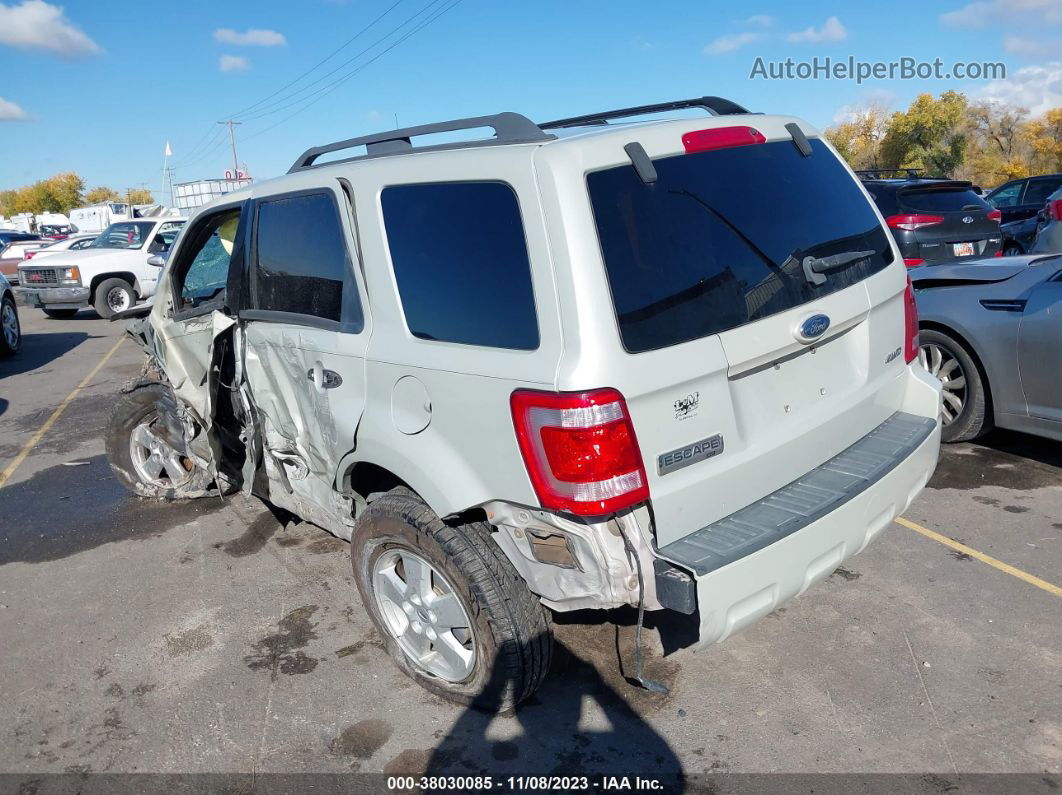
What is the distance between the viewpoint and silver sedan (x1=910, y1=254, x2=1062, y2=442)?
4.72m

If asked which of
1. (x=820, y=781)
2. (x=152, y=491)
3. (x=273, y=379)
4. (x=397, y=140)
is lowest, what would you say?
(x=820, y=781)

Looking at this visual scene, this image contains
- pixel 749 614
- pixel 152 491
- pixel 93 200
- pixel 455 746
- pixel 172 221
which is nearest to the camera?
pixel 749 614

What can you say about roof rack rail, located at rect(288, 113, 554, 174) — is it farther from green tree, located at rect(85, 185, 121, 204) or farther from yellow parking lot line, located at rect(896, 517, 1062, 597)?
green tree, located at rect(85, 185, 121, 204)

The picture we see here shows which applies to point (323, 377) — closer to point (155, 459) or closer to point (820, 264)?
point (820, 264)

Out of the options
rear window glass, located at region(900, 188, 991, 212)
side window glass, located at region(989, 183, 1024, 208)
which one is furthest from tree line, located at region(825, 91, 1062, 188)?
rear window glass, located at region(900, 188, 991, 212)

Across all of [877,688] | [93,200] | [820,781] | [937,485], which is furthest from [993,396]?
[93,200]

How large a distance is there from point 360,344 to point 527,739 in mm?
1577

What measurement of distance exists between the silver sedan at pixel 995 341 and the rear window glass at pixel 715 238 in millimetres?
2044

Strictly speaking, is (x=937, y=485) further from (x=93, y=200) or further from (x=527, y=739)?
(x=93, y=200)

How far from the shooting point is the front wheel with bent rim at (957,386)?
17.1 feet

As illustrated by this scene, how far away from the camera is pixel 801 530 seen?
2.65 metres

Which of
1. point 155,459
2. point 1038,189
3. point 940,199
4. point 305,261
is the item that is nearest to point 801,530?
point 305,261

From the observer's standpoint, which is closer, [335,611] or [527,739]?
[527,739]

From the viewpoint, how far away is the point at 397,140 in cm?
337
